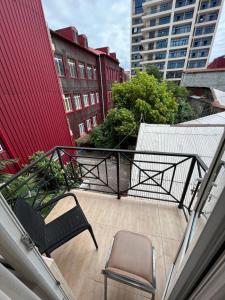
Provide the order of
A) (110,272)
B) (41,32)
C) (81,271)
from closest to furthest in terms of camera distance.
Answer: (110,272) → (81,271) → (41,32)

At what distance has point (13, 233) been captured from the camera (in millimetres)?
570

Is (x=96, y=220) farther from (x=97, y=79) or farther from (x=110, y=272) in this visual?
(x=97, y=79)

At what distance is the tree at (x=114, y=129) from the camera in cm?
784

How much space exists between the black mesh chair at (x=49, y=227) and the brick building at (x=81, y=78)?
665 centimetres

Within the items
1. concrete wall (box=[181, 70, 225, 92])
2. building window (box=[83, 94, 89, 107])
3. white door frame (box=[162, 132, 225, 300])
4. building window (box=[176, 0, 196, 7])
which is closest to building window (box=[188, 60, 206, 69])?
building window (box=[176, 0, 196, 7])

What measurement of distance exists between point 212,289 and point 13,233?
2.69ft

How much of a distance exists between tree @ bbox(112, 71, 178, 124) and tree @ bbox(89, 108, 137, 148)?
2.19ft

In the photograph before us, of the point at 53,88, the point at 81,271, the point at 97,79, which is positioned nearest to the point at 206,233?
the point at 81,271

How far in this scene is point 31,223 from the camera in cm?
141

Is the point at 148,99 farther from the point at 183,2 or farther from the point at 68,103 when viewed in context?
the point at 183,2

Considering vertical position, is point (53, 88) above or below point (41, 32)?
below

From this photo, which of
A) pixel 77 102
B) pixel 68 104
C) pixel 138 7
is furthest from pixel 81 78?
pixel 138 7

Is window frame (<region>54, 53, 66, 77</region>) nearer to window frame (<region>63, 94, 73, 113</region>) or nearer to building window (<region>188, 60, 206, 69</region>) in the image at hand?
window frame (<region>63, 94, 73, 113</region>)

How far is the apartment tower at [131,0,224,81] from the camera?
1783cm
